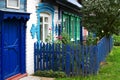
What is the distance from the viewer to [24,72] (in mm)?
11586

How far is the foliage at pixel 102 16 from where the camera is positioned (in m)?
17.7

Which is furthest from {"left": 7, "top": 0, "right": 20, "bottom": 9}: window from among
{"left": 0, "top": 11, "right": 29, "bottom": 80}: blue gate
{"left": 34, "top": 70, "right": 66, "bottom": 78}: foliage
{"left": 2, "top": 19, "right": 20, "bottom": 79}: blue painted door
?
{"left": 34, "top": 70, "right": 66, "bottom": 78}: foliage

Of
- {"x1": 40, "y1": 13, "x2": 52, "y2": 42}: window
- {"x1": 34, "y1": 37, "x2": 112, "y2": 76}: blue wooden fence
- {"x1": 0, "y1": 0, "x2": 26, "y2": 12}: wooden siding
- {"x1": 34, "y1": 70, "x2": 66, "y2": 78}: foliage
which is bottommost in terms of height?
{"x1": 34, "y1": 70, "x2": 66, "y2": 78}: foliage

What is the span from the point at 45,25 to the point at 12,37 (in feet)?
14.1

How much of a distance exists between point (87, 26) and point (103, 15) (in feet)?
4.60

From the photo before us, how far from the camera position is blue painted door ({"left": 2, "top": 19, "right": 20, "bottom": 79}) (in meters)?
10.1

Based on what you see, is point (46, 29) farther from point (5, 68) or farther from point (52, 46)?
point (5, 68)

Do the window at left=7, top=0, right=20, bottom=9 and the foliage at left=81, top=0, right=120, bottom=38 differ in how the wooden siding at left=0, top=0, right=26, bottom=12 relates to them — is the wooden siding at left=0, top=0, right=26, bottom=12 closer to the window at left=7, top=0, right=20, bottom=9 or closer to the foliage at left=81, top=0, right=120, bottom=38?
the window at left=7, top=0, right=20, bottom=9

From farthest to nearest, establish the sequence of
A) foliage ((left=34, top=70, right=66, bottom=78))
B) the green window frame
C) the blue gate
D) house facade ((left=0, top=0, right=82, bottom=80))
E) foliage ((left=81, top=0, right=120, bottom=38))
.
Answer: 1. the green window frame
2. foliage ((left=81, top=0, right=120, bottom=38))
3. foliage ((left=34, top=70, right=66, bottom=78))
4. house facade ((left=0, top=0, right=82, bottom=80))
5. the blue gate

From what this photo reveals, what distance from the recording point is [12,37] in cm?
1071

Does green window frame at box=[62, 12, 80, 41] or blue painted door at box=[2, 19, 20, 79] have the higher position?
green window frame at box=[62, 12, 80, 41]

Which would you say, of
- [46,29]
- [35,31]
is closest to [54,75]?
[35,31]

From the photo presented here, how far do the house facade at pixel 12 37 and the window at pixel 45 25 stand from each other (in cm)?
257

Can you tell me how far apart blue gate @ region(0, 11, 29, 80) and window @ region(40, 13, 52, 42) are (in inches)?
103
